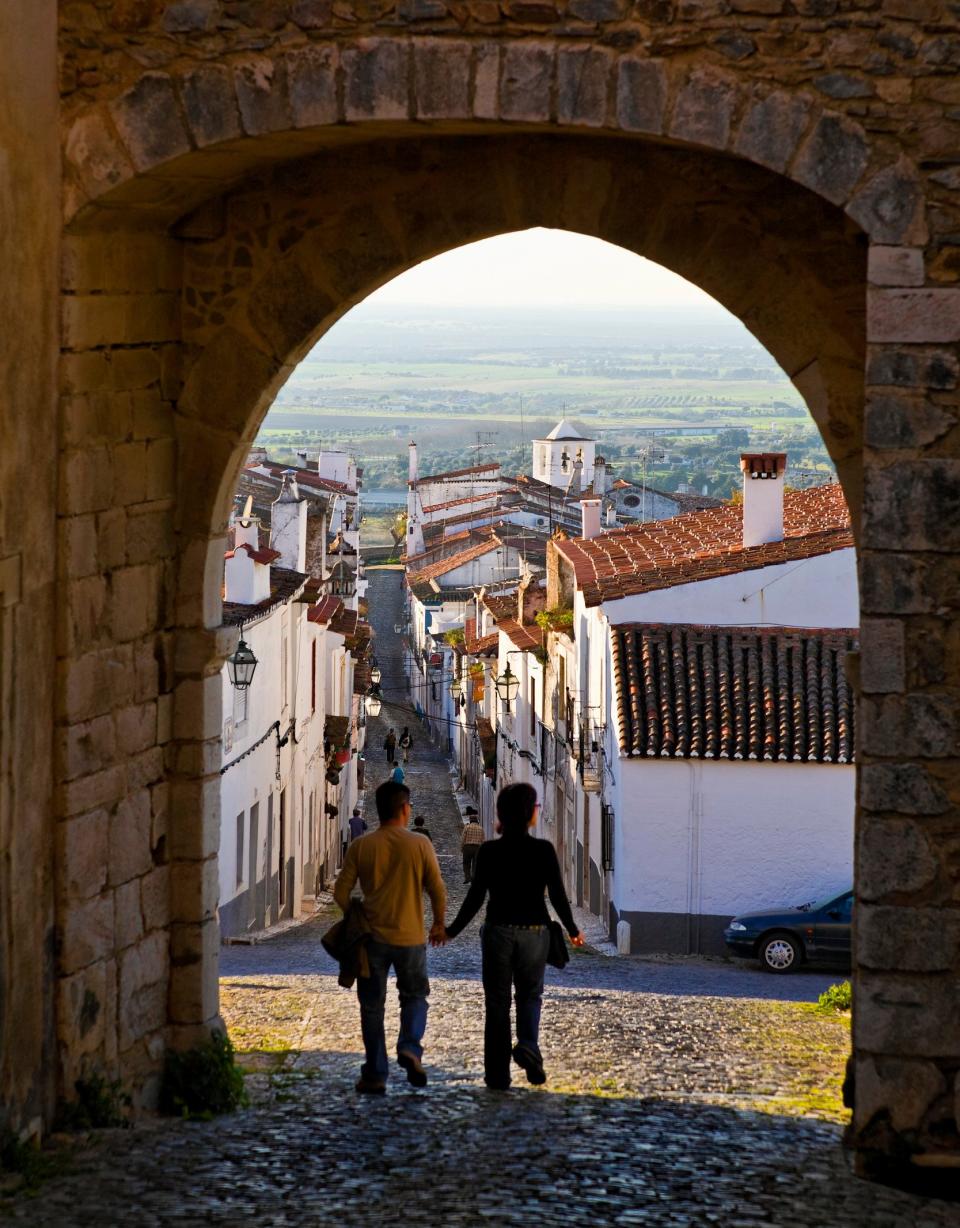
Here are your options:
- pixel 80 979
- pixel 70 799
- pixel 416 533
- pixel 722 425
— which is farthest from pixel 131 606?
pixel 722 425

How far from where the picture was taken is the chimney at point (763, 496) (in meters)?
23.6

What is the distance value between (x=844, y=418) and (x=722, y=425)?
379ft

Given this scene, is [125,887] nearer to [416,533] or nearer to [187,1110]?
[187,1110]

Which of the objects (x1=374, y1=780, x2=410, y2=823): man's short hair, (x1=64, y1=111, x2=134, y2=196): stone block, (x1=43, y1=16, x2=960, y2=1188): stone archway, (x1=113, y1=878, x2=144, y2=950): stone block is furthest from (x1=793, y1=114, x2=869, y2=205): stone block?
(x1=113, y1=878, x2=144, y2=950): stone block

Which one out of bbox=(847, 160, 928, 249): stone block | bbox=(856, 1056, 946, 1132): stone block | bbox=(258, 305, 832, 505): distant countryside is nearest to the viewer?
bbox=(847, 160, 928, 249): stone block

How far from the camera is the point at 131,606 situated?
7484 mm

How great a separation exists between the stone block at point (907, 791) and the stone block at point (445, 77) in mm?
2572

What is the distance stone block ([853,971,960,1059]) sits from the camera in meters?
6.19

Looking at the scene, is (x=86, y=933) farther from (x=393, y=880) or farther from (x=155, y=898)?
(x=393, y=880)

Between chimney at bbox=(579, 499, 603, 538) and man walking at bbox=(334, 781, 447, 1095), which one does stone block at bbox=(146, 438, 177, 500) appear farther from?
chimney at bbox=(579, 499, 603, 538)

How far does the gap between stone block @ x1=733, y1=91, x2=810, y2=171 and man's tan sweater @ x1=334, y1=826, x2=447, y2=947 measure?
3.07m

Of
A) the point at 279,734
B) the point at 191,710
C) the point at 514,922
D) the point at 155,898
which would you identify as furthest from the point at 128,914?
the point at 279,734

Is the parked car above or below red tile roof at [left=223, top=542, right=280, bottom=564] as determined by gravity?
below

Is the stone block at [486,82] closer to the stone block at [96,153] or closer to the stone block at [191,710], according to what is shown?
the stone block at [96,153]
